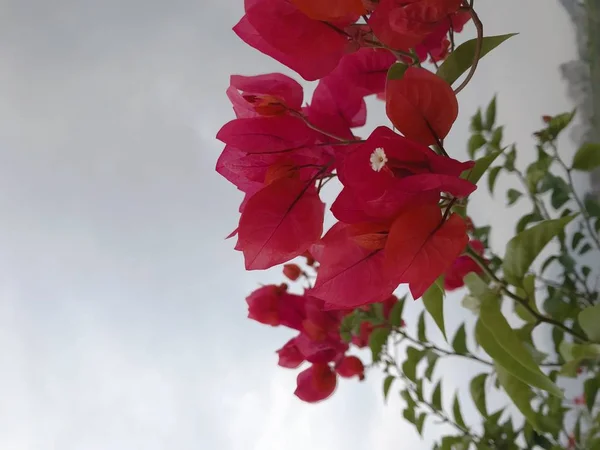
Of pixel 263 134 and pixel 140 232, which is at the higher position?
pixel 140 232

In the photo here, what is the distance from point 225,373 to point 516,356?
36.4 inches

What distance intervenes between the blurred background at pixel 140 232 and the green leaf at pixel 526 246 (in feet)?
2.39

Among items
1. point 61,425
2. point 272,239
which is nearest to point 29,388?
point 61,425

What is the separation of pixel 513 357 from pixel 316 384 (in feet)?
1.23

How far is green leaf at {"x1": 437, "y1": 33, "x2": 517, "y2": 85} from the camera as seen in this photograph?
0.36m

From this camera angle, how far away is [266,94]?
40cm

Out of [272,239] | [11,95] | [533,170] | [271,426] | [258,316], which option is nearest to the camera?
[272,239]

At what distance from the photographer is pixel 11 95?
1.08 m

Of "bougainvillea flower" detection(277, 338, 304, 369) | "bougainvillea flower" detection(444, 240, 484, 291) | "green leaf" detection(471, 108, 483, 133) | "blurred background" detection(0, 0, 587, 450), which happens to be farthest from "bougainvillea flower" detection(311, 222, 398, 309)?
"blurred background" detection(0, 0, 587, 450)

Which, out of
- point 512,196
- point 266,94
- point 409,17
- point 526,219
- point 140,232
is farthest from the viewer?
point 140,232

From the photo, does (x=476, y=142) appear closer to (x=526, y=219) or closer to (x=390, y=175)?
(x=526, y=219)

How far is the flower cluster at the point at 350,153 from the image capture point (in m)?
0.31

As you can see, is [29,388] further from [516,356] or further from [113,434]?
[516,356]

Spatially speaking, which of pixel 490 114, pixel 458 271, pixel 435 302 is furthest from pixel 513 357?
pixel 490 114
